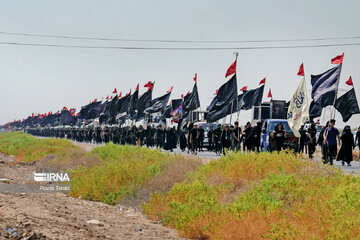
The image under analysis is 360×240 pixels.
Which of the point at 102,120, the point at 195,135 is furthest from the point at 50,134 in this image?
the point at 195,135

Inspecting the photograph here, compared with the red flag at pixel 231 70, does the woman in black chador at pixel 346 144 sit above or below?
below

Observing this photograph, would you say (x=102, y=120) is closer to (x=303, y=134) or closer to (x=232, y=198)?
(x=303, y=134)

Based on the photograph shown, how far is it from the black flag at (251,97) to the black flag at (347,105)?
14126 mm

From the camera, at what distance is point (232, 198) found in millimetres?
9336

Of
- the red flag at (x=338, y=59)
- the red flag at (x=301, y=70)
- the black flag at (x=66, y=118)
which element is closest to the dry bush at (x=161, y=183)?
the red flag at (x=301, y=70)

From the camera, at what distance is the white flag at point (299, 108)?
17031mm

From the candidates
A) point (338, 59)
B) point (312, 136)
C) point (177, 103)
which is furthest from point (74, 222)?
point (177, 103)

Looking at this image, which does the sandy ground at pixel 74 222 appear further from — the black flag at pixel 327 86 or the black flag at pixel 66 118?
the black flag at pixel 66 118

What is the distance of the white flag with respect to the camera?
17.0 m

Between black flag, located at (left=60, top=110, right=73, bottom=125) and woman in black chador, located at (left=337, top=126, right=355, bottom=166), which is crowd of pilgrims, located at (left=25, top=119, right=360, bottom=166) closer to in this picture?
woman in black chador, located at (left=337, top=126, right=355, bottom=166)

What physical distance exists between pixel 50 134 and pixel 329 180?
88.6 metres

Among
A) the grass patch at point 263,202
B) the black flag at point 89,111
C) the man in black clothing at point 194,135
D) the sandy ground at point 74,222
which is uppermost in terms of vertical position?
the black flag at point 89,111

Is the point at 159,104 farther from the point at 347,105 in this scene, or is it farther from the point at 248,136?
the point at 248,136

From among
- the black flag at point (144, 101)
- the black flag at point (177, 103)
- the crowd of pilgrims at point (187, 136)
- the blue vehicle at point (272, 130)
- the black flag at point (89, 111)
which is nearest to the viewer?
the crowd of pilgrims at point (187, 136)
